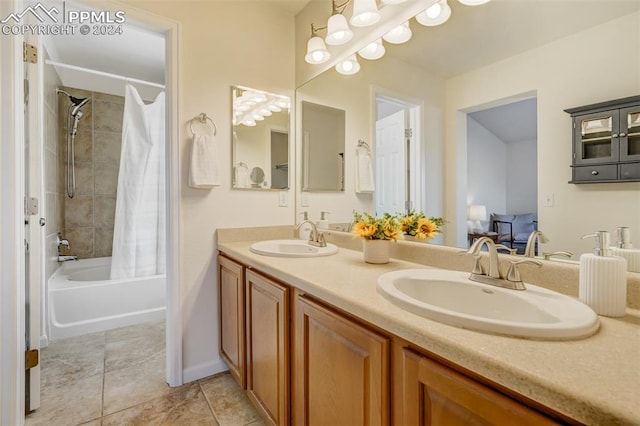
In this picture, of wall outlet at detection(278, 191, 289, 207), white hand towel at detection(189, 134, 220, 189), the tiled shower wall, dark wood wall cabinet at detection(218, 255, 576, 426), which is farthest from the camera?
the tiled shower wall

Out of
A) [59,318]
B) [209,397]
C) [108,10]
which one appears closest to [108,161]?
Result: [59,318]

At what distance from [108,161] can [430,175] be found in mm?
3407

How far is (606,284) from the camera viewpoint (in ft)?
2.32

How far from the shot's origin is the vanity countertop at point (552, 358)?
16.3 inches

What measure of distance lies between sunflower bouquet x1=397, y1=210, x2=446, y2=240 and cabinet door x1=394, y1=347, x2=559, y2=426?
0.67m

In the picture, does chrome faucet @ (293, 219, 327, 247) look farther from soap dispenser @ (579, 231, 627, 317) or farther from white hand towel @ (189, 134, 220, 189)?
soap dispenser @ (579, 231, 627, 317)

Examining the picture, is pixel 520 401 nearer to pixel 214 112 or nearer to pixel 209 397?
pixel 209 397

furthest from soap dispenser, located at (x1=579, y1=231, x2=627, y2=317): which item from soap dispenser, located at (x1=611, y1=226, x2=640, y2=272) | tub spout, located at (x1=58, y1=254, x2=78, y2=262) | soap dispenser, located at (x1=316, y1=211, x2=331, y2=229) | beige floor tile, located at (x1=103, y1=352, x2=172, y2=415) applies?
tub spout, located at (x1=58, y1=254, x2=78, y2=262)

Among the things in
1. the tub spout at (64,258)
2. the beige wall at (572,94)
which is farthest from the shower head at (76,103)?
the beige wall at (572,94)

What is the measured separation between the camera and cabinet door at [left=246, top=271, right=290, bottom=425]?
3.83 feet

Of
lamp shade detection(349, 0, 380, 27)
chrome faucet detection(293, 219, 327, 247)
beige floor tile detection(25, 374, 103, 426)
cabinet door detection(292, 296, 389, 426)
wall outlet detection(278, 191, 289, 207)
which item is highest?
lamp shade detection(349, 0, 380, 27)

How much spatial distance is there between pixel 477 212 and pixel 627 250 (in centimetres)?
43

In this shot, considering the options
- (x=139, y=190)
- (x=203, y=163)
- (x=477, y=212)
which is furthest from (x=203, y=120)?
(x=477, y=212)

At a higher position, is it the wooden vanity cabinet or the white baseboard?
the wooden vanity cabinet
